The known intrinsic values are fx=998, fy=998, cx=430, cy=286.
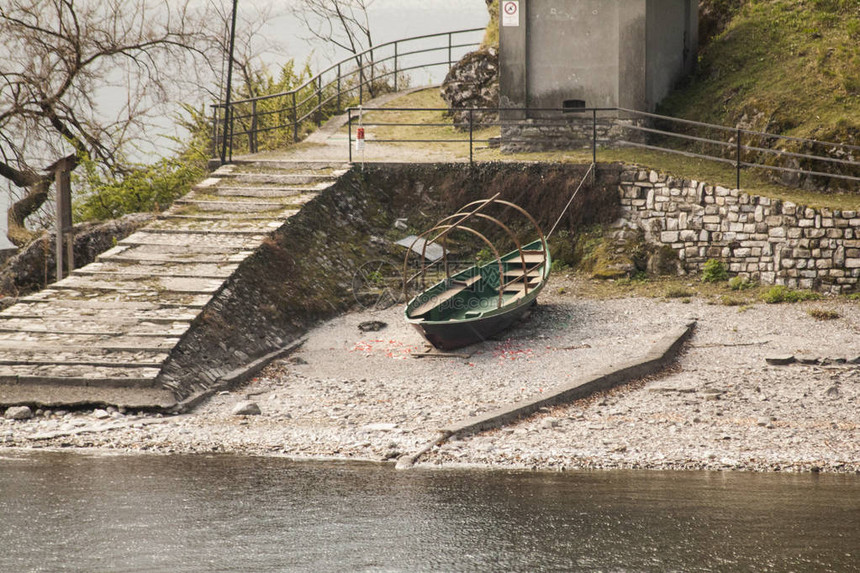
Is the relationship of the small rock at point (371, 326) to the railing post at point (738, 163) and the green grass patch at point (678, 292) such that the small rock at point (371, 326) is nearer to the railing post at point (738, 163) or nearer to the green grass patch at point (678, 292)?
the green grass patch at point (678, 292)

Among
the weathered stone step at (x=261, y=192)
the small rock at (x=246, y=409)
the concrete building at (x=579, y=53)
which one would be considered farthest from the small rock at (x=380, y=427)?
the concrete building at (x=579, y=53)

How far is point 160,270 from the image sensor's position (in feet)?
48.1

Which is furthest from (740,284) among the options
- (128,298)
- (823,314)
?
(128,298)

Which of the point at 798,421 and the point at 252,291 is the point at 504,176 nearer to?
the point at 252,291

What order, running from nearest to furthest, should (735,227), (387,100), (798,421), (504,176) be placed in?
(798,421), (735,227), (504,176), (387,100)

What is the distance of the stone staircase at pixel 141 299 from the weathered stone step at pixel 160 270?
1cm

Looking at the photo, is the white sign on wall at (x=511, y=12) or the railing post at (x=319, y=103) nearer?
the white sign on wall at (x=511, y=12)

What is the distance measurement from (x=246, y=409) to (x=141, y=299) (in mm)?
2951

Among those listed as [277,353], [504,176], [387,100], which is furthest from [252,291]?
[387,100]

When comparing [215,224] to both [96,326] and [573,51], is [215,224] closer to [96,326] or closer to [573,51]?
[96,326]

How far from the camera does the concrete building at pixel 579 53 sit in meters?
19.1

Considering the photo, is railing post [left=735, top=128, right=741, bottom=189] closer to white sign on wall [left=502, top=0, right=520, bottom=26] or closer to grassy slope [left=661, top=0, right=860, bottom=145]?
grassy slope [left=661, top=0, right=860, bottom=145]

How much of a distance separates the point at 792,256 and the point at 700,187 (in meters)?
1.94

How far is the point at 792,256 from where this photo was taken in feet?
52.7
